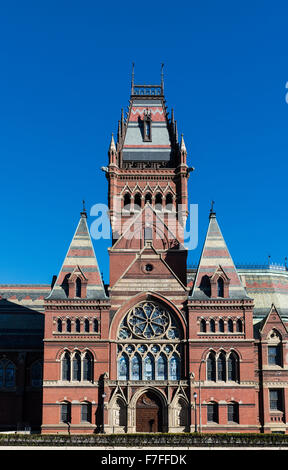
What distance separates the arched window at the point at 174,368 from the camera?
66.4 metres

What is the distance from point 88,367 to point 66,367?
2.11 metres

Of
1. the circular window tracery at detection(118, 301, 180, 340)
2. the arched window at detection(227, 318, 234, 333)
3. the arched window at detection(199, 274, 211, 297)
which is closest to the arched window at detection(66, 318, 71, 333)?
the circular window tracery at detection(118, 301, 180, 340)

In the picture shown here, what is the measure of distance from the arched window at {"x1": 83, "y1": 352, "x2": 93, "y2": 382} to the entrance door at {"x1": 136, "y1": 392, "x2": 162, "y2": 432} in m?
5.24

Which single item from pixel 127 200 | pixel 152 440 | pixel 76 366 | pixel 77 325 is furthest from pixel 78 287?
pixel 152 440

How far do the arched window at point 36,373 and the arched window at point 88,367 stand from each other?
9515 millimetres

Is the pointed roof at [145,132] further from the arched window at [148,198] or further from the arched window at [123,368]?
the arched window at [123,368]

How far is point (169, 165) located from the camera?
8162 cm

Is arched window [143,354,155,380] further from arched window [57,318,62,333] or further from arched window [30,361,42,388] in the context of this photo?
arched window [30,361,42,388]

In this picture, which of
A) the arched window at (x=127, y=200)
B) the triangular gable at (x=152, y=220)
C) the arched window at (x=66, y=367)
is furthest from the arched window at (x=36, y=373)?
the arched window at (x=127, y=200)

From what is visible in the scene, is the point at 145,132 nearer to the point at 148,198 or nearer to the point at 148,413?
the point at 148,198

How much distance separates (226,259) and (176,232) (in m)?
8.95

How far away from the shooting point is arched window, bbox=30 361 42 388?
73.6m

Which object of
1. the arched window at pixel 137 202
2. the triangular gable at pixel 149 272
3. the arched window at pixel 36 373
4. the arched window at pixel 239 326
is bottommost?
the arched window at pixel 36 373
